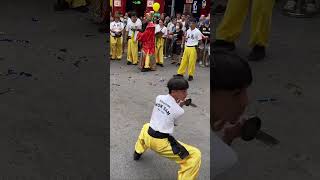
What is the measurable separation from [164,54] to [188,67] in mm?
1842

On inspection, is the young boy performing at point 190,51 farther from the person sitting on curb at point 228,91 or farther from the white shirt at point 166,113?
the person sitting on curb at point 228,91

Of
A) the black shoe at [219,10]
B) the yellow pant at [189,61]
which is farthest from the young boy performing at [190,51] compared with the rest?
the black shoe at [219,10]

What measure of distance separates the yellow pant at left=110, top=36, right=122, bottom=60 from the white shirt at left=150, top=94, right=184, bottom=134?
20.8 ft

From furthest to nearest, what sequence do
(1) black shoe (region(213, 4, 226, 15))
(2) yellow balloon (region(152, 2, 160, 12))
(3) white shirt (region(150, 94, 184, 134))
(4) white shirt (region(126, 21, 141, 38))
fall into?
(1) black shoe (region(213, 4, 226, 15)) → (2) yellow balloon (region(152, 2, 160, 12)) → (4) white shirt (region(126, 21, 141, 38)) → (3) white shirt (region(150, 94, 184, 134))

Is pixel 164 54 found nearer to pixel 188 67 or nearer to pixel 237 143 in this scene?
pixel 188 67

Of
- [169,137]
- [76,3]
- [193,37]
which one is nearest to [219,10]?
[193,37]

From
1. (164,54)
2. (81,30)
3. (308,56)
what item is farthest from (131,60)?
(308,56)

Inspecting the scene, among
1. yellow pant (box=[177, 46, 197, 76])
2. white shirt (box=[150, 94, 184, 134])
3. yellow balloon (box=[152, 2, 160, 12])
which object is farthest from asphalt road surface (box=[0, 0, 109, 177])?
yellow pant (box=[177, 46, 197, 76])

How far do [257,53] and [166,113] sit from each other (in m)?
4.61

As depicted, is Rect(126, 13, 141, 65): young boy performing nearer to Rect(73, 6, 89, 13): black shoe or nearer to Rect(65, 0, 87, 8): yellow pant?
Rect(73, 6, 89, 13): black shoe

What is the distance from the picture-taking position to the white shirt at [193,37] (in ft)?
35.1

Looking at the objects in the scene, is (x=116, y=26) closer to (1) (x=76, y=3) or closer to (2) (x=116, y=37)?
(2) (x=116, y=37)

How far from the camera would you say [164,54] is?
1237cm

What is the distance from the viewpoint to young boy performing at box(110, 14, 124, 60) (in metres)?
11.7
